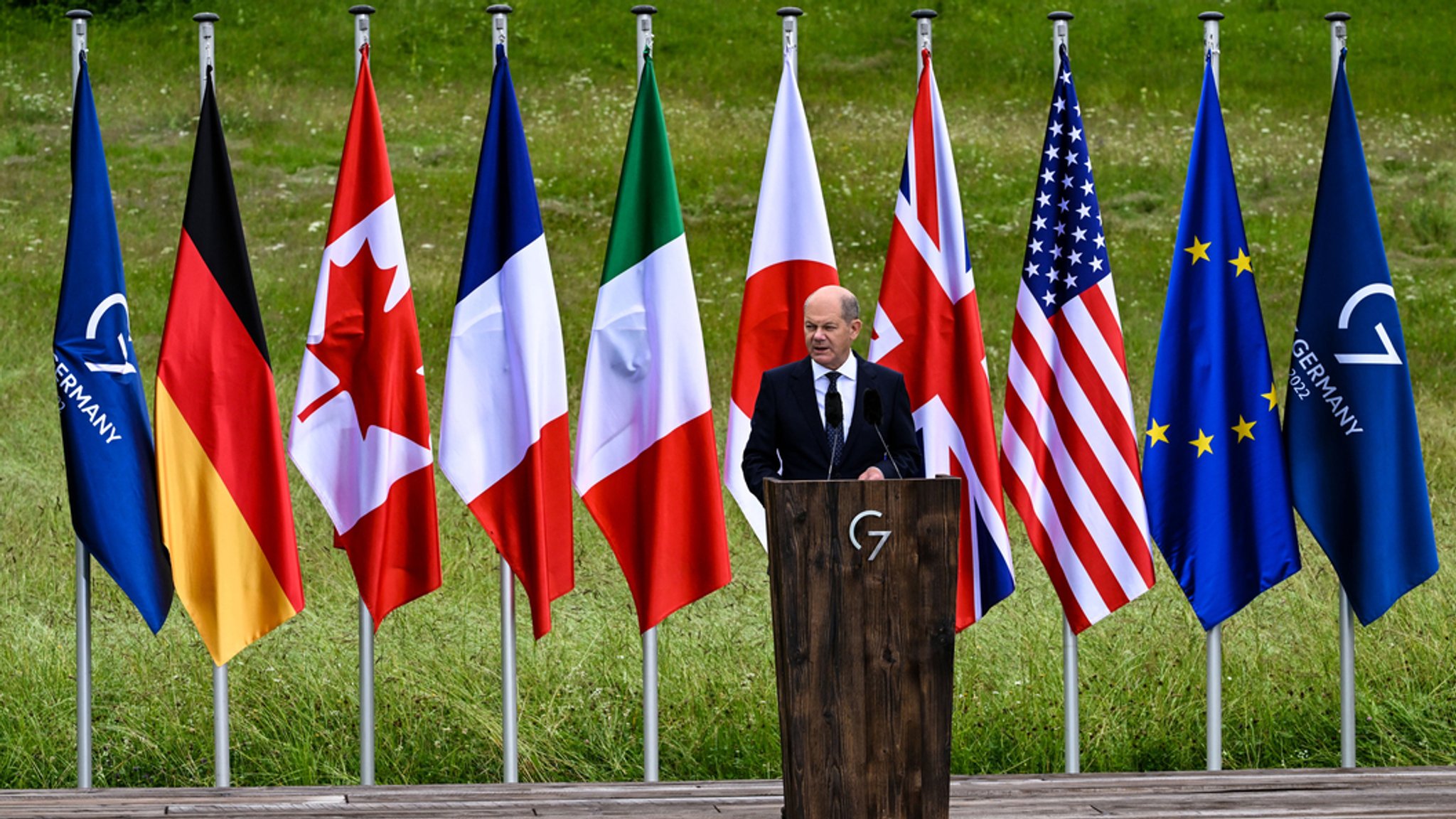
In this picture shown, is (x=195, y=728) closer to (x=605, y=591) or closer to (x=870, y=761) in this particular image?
(x=605, y=591)

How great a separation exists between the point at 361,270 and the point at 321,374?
42 centimetres

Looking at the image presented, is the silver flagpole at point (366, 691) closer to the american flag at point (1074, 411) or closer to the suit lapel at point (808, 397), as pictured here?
the suit lapel at point (808, 397)

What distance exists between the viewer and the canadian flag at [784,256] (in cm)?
601

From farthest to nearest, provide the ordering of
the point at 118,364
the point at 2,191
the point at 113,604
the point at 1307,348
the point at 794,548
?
the point at 2,191 → the point at 113,604 → the point at 1307,348 → the point at 118,364 → the point at 794,548

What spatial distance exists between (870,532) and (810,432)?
0.81 metres

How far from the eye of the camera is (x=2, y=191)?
63.1 feet

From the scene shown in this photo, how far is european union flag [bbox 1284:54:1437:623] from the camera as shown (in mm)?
5961

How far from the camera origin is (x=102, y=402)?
5.65 m

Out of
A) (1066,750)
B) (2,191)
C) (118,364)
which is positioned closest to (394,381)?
(118,364)

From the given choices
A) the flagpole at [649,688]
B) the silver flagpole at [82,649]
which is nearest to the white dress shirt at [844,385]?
the flagpole at [649,688]

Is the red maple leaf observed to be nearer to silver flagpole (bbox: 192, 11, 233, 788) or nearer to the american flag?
silver flagpole (bbox: 192, 11, 233, 788)

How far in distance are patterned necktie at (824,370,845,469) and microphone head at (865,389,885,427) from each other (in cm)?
36

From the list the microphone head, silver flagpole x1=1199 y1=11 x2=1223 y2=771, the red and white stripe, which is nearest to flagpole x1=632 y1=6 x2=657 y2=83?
the red and white stripe

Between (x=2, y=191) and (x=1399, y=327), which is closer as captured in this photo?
(x=1399, y=327)
